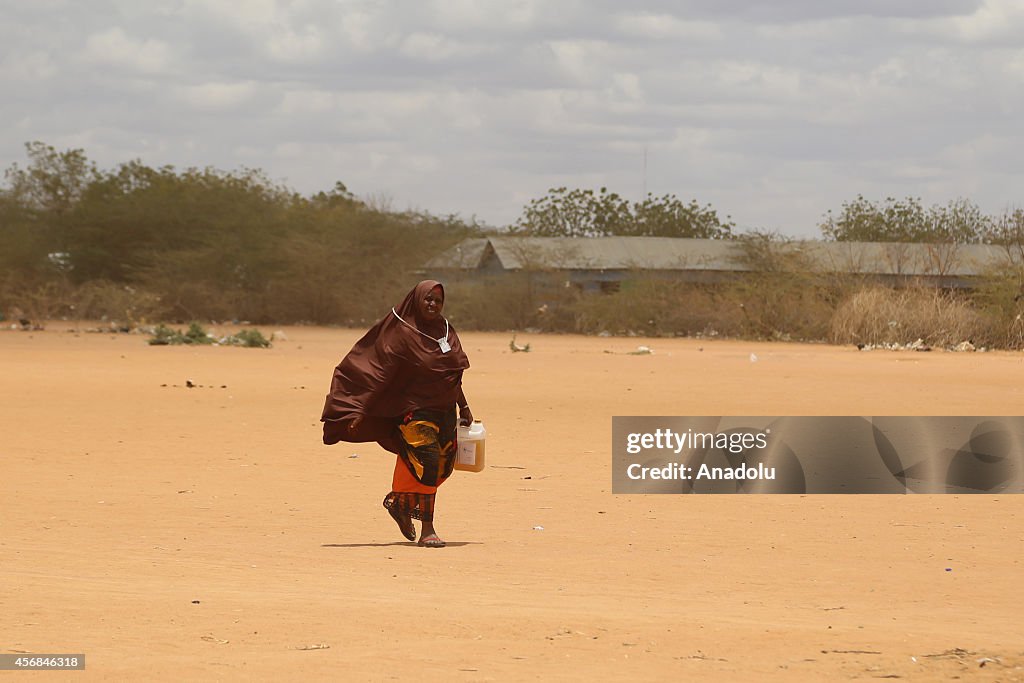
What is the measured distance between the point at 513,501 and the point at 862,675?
5739 millimetres

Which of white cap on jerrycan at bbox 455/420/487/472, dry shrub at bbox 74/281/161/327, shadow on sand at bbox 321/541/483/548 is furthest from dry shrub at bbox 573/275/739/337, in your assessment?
white cap on jerrycan at bbox 455/420/487/472

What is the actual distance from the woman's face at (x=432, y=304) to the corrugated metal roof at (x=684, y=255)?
122 feet

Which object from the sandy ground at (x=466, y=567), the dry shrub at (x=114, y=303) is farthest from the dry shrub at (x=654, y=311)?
the sandy ground at (x=466, y=567)

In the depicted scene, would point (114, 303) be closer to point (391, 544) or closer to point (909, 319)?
point (909, 319)

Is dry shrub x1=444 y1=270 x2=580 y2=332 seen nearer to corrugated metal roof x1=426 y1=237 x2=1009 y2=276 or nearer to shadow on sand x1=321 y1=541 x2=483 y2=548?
corrugated metal roof x1=426 y1=237 x2=1009 y2=276

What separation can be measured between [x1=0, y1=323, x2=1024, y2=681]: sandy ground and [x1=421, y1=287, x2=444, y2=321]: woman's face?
4.47 ft

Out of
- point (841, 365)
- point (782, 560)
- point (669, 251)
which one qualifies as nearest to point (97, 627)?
point (782, 560)

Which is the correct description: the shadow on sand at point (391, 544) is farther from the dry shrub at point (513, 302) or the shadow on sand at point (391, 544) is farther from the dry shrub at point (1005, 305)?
the dry shrub at point (513, 302)

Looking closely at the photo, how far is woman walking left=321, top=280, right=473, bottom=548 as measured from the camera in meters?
8.81

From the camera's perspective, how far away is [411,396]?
8.84 meters

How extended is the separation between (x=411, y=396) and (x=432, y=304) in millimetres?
547

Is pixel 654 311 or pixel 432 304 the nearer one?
pixel 432 304

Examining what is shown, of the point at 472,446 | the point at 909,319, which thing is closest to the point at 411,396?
the point at 472,446

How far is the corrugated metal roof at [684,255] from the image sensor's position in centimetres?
4684
